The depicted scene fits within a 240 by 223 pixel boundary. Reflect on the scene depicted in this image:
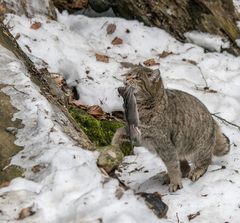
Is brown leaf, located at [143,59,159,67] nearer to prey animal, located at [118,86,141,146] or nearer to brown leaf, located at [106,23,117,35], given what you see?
brown leaf, located at [106,23,117,35]

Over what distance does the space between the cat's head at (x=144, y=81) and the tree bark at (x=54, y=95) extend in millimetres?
655

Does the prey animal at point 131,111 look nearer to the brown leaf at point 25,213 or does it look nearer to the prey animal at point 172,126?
the prey animal at point 172,126

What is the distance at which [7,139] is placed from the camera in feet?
15.8

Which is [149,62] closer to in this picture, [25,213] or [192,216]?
[192,216]

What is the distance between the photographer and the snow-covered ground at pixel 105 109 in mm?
4234

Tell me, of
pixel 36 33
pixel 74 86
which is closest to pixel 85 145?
pixel 74 86

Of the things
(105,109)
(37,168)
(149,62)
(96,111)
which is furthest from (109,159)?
(149,62)

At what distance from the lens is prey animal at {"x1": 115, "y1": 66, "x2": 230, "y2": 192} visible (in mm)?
5461

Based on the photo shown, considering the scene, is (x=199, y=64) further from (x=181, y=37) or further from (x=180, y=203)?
(x=180, y=203)

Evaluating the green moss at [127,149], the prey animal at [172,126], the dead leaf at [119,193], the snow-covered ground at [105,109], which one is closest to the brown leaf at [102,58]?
the snow-covered ground at [105,109]

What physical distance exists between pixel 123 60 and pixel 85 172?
13.8 feet

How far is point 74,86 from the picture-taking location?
7590mm

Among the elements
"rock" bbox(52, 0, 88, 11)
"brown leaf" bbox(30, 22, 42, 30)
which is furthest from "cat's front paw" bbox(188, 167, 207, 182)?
"rock" bbox(52, 0, 88, 11)

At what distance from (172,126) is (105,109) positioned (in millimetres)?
1744
